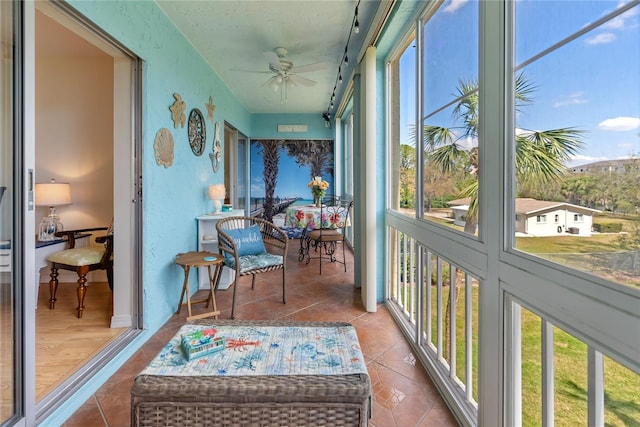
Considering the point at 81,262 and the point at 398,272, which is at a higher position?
the point at 81,262

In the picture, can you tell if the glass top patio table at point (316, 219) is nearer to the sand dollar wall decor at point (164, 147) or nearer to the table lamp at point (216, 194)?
the table lamp at point (216, 194)

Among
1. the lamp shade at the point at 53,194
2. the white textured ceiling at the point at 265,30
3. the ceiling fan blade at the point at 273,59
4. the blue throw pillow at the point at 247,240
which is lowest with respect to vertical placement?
the blue throw pillow at the point at 247,240

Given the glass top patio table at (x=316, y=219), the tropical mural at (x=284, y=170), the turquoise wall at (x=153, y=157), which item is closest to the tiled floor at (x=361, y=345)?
the turquoise wall at (x=153, y=157)

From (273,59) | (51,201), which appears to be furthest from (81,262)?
(273,59)

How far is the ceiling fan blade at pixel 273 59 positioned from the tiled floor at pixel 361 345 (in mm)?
2556

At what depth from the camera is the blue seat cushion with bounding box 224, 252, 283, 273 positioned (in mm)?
2814

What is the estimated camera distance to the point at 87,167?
3.61 metres

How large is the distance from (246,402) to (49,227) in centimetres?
347

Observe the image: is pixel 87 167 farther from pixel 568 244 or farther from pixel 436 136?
pixel 568 244

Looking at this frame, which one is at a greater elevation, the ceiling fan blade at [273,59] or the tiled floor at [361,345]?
the ceiling fan blade at [273,59]

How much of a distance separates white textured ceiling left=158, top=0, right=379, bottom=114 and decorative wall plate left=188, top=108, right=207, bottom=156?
0.71 meters

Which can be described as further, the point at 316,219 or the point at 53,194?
the point at 316,219

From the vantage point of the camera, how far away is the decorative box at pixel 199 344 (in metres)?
1.22

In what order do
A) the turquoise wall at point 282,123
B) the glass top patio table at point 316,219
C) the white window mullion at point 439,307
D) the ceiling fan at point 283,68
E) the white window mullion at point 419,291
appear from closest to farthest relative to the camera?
the white window mullion at point 439,307 < the white window mullion at point 419,291 < the ceiling fan at point 283,68 < the glass top patio table at point 316,219 < the turquoise wall at point 282,123
